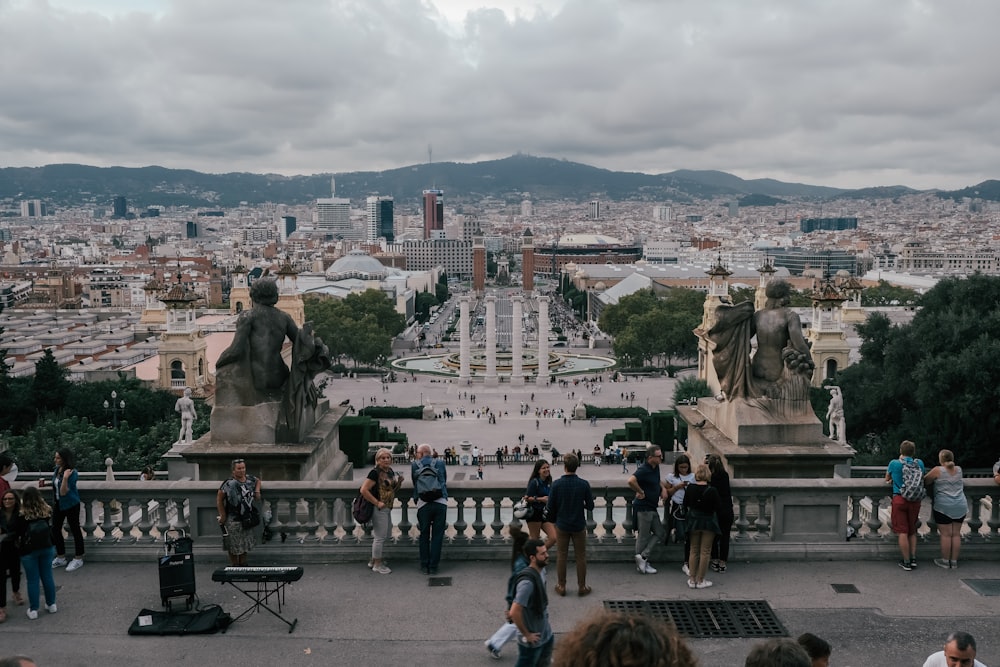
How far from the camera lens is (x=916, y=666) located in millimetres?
7480

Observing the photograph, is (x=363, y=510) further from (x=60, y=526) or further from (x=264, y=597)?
(x=60, y=526)

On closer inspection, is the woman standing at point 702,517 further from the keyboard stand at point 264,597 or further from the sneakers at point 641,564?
the keyboard stand at point 264,597

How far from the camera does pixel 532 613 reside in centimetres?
681

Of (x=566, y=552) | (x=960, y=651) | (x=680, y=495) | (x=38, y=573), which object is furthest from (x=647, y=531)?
(x=38, y=573)

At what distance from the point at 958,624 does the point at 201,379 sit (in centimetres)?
4945

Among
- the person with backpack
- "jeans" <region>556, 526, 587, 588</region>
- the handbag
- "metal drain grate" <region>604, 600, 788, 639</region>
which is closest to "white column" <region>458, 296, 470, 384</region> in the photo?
the handbag

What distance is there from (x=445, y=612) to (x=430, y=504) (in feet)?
3.99

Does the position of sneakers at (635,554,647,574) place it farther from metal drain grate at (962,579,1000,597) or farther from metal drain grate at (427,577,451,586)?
metal drain grate at (962,579,1000,597)

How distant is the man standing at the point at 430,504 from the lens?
9.30 meters

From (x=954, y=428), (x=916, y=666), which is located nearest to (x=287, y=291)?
(x=954, y=428)

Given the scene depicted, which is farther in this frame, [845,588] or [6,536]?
[845,588]

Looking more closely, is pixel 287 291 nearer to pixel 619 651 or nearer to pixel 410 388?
pixel 410 388

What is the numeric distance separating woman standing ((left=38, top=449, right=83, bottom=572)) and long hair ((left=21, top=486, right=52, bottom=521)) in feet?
3.23

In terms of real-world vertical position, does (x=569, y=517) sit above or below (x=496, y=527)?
above
